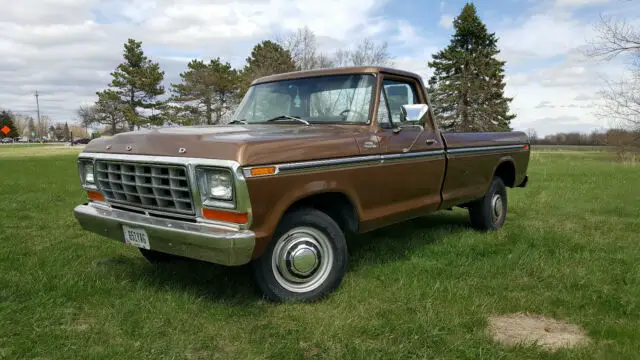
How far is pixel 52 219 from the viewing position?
7449 mm

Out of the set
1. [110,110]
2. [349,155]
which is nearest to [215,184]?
[349,155]

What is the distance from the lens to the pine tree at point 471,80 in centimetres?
4100

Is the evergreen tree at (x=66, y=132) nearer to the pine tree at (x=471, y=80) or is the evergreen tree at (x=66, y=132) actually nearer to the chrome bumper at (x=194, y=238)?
the pine tree at (x=471, y=80)

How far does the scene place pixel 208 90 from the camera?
43875 mm

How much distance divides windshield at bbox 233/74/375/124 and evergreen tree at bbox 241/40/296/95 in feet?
101

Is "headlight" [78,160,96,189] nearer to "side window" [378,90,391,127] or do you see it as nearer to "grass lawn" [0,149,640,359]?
"grass lawn" [0,149,640,359]

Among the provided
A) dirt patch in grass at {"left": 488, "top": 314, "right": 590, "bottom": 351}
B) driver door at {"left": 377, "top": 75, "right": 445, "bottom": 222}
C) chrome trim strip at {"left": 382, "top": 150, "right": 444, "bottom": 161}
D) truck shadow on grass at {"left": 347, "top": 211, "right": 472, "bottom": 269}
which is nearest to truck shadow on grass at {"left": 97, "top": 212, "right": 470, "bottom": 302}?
truck shadow on grass at {"left": 347, "top": 211, "right": 472, "bottom": 269}

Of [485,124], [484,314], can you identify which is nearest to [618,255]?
[484,314]

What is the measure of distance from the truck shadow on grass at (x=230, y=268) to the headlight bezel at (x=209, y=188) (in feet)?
2.34

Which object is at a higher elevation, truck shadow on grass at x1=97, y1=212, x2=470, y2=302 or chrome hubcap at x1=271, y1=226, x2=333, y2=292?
chrome hubcap at x1=271, y1=226, x2=333, y2=292

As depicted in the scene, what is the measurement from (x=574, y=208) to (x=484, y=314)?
594cm

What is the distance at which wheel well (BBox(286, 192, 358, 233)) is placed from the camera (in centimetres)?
415

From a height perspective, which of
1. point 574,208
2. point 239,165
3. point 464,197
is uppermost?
point 239,165

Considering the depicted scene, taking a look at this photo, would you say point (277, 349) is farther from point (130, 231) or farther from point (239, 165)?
point (130, 231)
